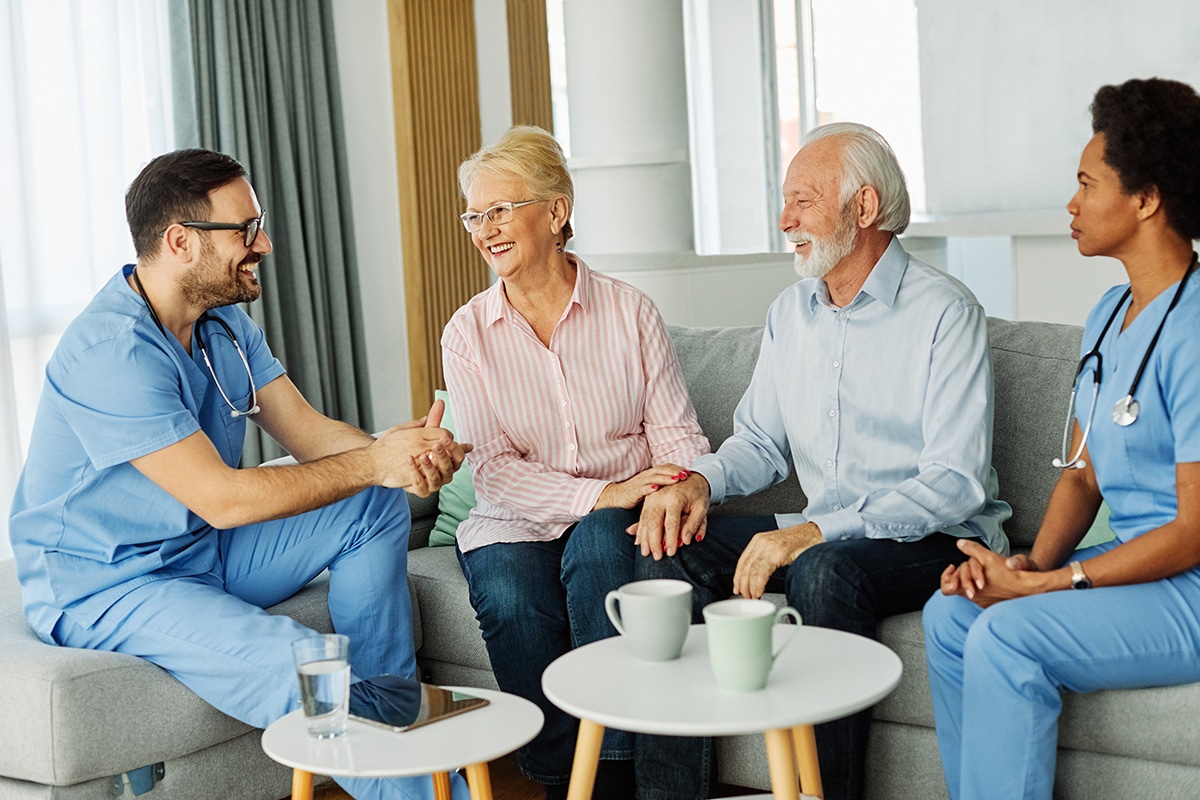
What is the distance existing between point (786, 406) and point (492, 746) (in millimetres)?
1039

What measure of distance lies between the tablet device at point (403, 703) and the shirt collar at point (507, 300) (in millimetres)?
906

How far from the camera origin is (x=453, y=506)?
2.75 metres

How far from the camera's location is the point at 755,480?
2.36 m

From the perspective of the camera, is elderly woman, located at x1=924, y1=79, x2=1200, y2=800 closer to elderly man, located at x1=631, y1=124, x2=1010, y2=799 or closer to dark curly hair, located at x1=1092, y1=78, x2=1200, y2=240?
dark curly hair, located at x1=1092, y1=78, x2=1200, y2=240

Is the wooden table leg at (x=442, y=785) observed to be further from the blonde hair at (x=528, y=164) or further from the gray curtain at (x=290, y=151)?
the gray curtain at (x=290, y=151)

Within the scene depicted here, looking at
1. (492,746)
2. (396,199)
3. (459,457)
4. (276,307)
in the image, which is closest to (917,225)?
(396,199)

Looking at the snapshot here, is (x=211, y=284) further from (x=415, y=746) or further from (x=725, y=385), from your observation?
(x=725, y=385)

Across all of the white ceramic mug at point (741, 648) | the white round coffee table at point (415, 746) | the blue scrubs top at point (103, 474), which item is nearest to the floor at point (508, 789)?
the blue scrubs top at point (103, 474)

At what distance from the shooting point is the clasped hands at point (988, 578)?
179 centimetres

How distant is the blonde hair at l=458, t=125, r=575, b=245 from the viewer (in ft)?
7.96

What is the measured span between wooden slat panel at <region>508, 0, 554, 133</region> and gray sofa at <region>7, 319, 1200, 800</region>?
3282 millimetres

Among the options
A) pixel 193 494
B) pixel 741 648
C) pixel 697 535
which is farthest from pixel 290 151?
pixel 741 648

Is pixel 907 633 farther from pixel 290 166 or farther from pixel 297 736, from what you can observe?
pixel 290 166

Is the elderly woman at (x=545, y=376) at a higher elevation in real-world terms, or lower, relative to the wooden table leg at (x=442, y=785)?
higher
